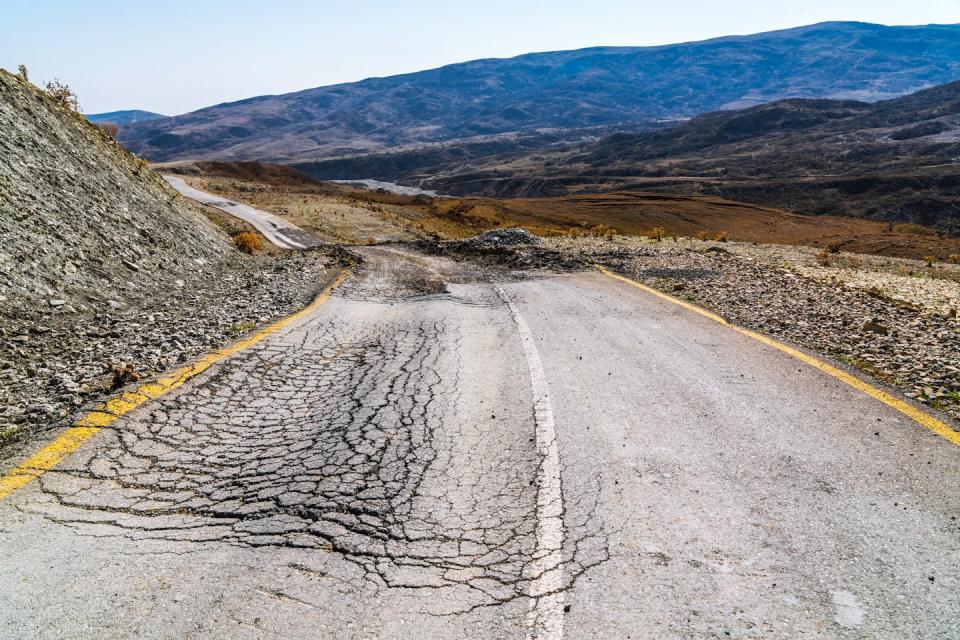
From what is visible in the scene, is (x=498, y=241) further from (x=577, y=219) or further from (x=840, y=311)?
(x=577, y=219)

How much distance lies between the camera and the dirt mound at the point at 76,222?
705 cm

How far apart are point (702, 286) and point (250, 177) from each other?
5996 centimetres

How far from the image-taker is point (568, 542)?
2.98 metres

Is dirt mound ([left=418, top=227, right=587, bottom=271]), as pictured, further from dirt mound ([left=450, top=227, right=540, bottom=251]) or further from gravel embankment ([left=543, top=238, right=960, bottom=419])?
gravel embankment ([left=543, top=238, right=960, bottom=419])

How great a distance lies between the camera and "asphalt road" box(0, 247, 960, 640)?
8.14ft

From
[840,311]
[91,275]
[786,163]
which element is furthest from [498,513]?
[786,163]

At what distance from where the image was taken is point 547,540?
3.00 metres

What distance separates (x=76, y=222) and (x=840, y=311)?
11.3m

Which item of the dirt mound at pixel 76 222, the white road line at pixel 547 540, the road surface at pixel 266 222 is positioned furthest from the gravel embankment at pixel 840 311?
the road surface at pixel 266 222

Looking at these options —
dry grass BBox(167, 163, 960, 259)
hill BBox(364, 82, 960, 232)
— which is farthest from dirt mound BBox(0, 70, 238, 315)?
hill BBox(364, 82, 960, 232)

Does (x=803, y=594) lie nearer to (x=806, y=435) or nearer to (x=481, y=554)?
(x=481, y=554)

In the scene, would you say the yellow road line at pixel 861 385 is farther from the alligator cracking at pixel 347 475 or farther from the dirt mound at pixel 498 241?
the dirt mound at pixel 498 241

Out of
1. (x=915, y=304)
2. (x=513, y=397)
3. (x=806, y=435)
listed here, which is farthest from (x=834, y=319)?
(x=513, y=397)

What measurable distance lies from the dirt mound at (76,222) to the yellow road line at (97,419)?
2.31m
